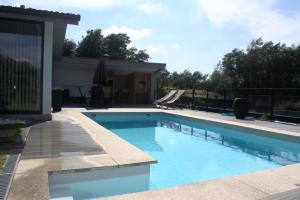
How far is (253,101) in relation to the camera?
11508 millimetres

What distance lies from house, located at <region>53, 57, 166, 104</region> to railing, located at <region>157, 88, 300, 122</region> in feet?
7.40

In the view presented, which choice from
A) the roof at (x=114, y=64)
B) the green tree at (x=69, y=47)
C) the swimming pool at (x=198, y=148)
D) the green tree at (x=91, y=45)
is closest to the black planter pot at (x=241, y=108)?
the swimming pool at (x=198, y=148)

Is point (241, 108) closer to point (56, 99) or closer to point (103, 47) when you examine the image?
point (56, 99)

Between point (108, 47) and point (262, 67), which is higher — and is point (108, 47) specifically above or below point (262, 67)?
above

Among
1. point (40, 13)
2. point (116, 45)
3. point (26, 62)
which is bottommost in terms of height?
point (26, 62)

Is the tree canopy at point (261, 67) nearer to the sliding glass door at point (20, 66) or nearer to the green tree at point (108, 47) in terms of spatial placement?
the green tree at point (108, 47)

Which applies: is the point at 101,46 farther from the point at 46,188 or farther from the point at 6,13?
the point at 46,188

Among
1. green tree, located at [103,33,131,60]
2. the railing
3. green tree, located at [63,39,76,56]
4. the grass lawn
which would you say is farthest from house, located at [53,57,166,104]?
green tree, located at [103,33,131,60]

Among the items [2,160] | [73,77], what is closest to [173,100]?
[73,77]

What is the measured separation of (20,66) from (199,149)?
4.72 metres

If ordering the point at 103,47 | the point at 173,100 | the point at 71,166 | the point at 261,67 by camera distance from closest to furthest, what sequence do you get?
the point at 71,166
the point at 173,100
the point at 261,67
the point at 103,47

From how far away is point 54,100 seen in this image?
33.4 ft

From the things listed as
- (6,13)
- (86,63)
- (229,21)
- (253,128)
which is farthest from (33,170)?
(86,63)

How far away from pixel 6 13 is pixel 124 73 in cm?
1173
